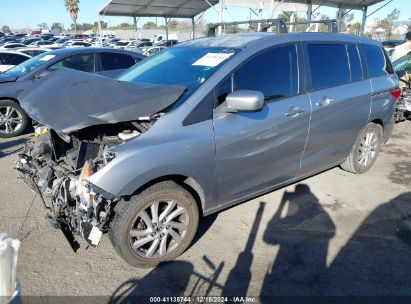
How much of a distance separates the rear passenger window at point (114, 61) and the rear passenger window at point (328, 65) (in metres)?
5.21

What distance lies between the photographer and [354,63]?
4492 millimetres

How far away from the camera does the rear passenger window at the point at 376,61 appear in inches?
186

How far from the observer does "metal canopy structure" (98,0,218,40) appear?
710 inches

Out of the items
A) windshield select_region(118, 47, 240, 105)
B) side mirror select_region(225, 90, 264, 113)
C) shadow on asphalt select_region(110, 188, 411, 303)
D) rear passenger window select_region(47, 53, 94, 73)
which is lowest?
shadow on asphalt select_region(110, 188, 411, 303)

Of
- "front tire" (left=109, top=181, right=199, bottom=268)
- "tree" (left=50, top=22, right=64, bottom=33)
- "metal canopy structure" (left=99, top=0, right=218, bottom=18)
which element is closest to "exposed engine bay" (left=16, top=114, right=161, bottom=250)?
"front tire" (left=109, top=181, right=199, bottom=268)

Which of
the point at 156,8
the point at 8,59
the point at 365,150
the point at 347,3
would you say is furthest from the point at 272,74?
the point at 347,3

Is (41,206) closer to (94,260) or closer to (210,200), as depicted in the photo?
(94,260)

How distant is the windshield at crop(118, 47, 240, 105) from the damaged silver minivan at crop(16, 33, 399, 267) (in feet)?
0.05

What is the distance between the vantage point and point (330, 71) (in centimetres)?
414

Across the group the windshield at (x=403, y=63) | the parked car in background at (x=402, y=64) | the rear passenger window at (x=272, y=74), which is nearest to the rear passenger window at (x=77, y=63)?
the rear passenger window at (x=272, y=74)

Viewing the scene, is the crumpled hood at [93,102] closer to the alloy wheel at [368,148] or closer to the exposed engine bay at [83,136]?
the exposed engine bay at [83,136]

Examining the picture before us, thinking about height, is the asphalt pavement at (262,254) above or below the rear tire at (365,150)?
below

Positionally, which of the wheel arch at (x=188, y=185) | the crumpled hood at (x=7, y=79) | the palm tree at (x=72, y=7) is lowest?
the wheel arch at (x=188, y=185)

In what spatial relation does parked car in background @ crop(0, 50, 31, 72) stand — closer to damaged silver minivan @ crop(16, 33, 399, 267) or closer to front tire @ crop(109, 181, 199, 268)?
damaged silver minivan @ crop(16, 33, 399, 267)
